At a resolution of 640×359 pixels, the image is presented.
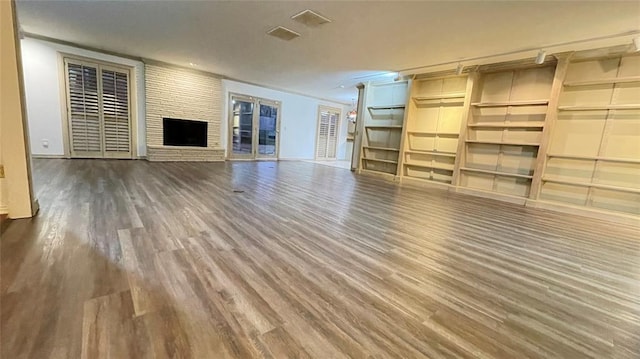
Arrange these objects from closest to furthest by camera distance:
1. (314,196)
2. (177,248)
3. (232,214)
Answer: (177,248) < (232,214) < (314,196)

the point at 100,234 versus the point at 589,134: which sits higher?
the point at 589,134

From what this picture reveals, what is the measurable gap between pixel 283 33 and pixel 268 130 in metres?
5.72

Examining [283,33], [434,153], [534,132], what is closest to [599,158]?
[534,132]

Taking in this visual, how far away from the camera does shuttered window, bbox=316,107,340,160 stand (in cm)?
1162

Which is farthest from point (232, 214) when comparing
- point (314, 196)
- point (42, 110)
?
point (42, 110)

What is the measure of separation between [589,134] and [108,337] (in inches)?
254

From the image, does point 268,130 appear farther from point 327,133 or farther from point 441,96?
point 441,96

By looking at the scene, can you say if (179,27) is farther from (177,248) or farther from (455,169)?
(455,169)

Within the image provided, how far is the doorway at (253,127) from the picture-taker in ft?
30.0

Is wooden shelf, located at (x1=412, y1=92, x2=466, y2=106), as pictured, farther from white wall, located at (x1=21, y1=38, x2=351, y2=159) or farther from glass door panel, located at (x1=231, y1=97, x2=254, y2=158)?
glass door panel, located at (x1=231, y1=97, x2=254, y2=158)

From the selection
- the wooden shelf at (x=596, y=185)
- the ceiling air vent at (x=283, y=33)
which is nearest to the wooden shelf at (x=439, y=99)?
the wooden shelf at (x=596, y=185)

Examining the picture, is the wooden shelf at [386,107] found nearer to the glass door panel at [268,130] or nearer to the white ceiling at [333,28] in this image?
the white ceiling at [333,28]

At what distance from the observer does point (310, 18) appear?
3846 millimetres

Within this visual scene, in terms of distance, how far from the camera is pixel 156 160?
7.14m
